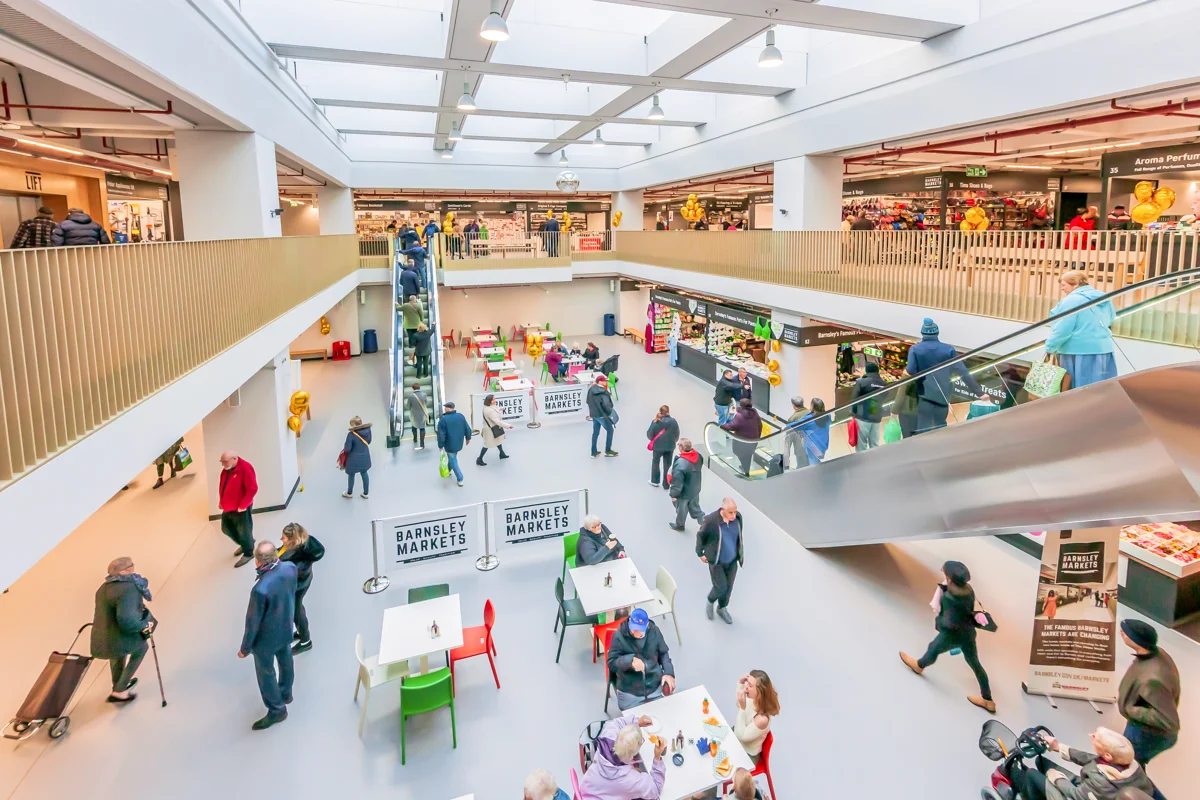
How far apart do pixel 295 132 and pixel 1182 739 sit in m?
15.9

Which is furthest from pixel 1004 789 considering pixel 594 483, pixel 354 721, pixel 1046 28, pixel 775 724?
pixel 1046 28

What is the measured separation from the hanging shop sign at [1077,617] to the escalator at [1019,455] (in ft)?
2.65

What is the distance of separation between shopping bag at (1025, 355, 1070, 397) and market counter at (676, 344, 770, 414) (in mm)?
9963

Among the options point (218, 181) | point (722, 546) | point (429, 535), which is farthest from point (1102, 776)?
point (218, 181)

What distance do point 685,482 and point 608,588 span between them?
119 inches

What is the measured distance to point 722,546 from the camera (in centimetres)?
718

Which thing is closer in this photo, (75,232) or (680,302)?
(75,232)

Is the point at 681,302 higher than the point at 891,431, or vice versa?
the point at 681,302

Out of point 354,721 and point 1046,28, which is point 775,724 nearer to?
point 354,721

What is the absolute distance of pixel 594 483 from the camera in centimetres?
1161

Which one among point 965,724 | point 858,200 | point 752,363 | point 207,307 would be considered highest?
point 858,200

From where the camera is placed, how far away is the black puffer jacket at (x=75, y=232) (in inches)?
226

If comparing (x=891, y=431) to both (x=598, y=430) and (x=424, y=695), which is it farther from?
(x=598, y=430)

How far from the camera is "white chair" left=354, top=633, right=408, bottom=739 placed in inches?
→ 229
